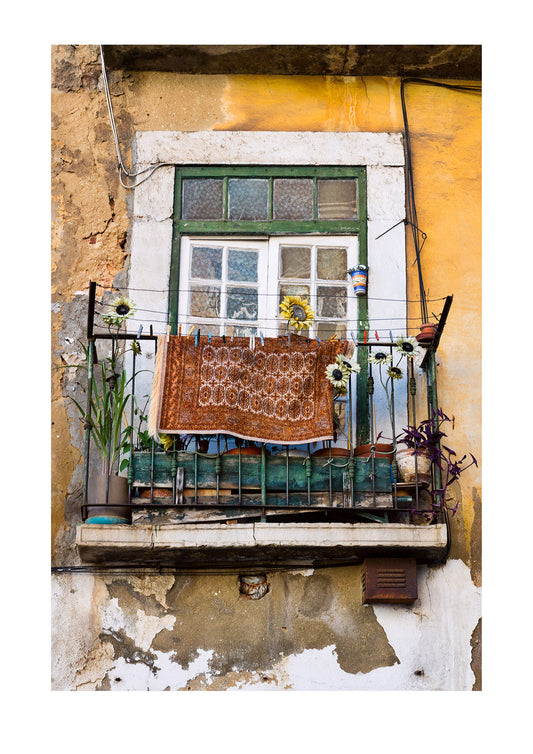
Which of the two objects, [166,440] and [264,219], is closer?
[166,440]

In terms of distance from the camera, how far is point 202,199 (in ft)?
23.6

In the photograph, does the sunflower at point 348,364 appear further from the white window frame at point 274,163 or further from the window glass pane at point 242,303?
the window glass pane at point 242,303

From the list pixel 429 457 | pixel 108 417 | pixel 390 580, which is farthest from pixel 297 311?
pixel 390 580

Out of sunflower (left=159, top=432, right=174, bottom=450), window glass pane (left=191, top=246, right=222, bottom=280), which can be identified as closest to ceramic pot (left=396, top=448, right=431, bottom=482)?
sunflower (left=159, top=432, right=174, bottom=450)

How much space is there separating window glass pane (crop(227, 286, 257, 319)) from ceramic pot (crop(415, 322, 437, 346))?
3.45ft

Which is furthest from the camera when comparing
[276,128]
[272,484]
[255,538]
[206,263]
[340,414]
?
[276,128]

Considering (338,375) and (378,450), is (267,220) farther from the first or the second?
(378,450)

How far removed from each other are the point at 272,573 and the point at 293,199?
2368 millimetres

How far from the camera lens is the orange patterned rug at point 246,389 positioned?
20.6 ft

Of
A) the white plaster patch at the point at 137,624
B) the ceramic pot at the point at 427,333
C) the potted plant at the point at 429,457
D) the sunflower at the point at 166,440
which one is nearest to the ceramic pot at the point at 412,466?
Answer: the potted plant at the point at 429,457

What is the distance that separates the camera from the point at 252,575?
248 inches

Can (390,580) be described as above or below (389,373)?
below

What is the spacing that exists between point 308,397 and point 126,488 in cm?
113

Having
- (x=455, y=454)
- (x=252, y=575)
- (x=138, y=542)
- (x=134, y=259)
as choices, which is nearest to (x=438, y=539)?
(x=455, y=454)
